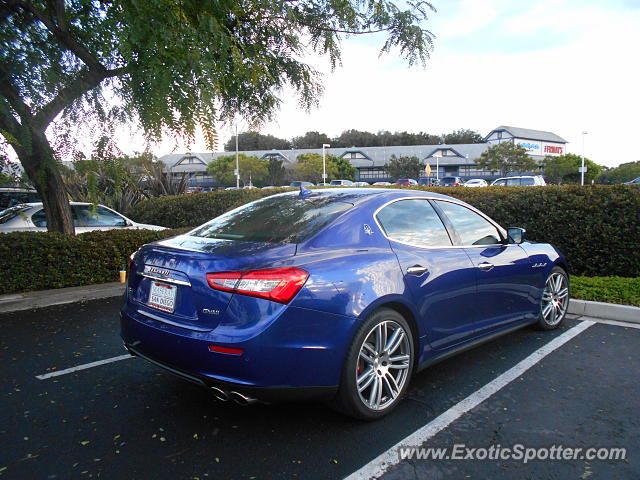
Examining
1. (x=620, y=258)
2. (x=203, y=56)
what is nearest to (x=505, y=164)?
(x=620, y=258)

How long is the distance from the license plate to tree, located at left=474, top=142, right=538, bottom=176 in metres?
60.1

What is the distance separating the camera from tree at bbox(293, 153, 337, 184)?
65625 millimetres

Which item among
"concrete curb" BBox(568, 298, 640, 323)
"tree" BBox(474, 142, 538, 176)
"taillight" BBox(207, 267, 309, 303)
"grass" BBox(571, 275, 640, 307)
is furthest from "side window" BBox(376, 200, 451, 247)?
"tree" BBox(474, 142, 538, 176)

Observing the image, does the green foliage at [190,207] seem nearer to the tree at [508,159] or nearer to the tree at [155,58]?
the tree at [155,58]

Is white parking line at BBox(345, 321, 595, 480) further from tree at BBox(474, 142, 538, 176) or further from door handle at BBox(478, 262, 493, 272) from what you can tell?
tree at BBox(474, 142, 538, 176)

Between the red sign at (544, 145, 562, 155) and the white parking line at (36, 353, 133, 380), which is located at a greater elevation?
the red sign at (544, 145, 562, 155)

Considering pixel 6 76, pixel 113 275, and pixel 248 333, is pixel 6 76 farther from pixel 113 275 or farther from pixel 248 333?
pixel 248 333

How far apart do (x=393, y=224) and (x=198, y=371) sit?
5.88 feet

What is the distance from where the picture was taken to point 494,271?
13.7 feet

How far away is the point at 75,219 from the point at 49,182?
2567 millimetres

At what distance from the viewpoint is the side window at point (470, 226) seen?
4.18 m

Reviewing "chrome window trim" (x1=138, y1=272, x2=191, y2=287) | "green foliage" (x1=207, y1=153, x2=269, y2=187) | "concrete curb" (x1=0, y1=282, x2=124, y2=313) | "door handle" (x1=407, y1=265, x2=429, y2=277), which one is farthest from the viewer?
"green foliage" (x1=207, y1=153, x2=269, y2=187)

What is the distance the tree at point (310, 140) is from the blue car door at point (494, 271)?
363 feet

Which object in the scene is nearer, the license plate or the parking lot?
→ the parking lot
